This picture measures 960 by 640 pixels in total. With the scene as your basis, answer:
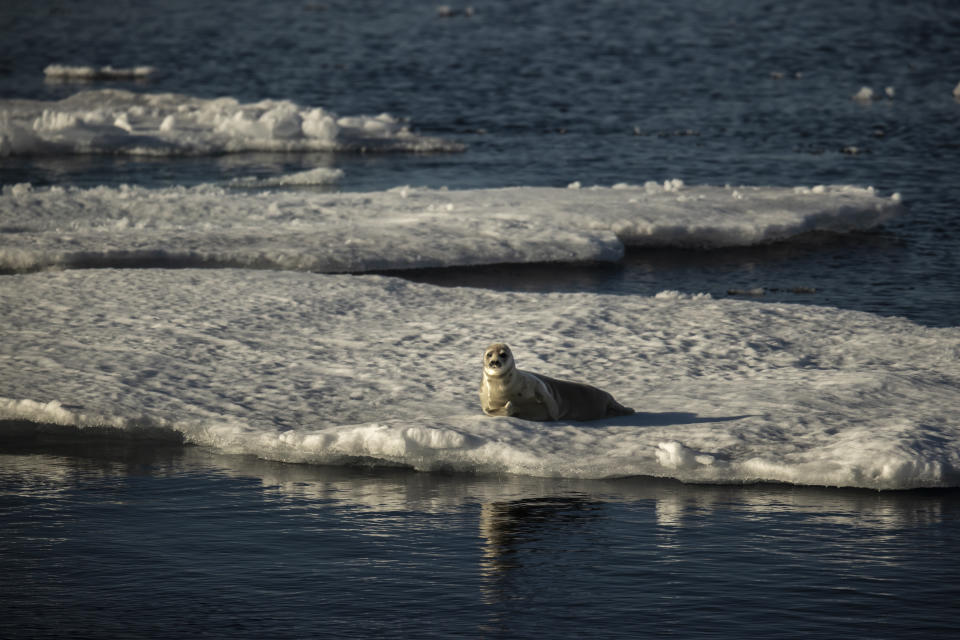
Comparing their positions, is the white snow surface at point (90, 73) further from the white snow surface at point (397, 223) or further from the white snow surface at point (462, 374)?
the white snow surface at point (462, 374)

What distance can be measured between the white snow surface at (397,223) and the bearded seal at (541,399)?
16.8ft

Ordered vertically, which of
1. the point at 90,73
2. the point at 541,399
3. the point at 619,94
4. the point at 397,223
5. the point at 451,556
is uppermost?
the point at 90,73

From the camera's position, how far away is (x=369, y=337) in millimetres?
9812

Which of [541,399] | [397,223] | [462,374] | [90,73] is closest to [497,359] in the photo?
[541,399]

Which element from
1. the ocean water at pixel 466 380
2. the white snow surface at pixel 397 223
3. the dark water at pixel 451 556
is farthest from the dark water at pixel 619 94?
the dark water at pixel 451 556

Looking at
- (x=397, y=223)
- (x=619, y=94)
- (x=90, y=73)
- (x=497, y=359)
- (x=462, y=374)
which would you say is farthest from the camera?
(x=90, y=73)

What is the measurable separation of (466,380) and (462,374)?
0.14 meters

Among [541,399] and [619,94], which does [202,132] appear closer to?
[619,94]

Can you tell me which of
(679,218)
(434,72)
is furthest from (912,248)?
(434,72)

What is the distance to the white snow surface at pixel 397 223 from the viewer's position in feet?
41.4

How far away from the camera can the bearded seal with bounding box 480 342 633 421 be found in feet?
25.1

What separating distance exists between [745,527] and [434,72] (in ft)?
80.8

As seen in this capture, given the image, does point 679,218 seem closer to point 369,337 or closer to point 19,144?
point 369,337

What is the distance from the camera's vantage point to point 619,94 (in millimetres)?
26766
